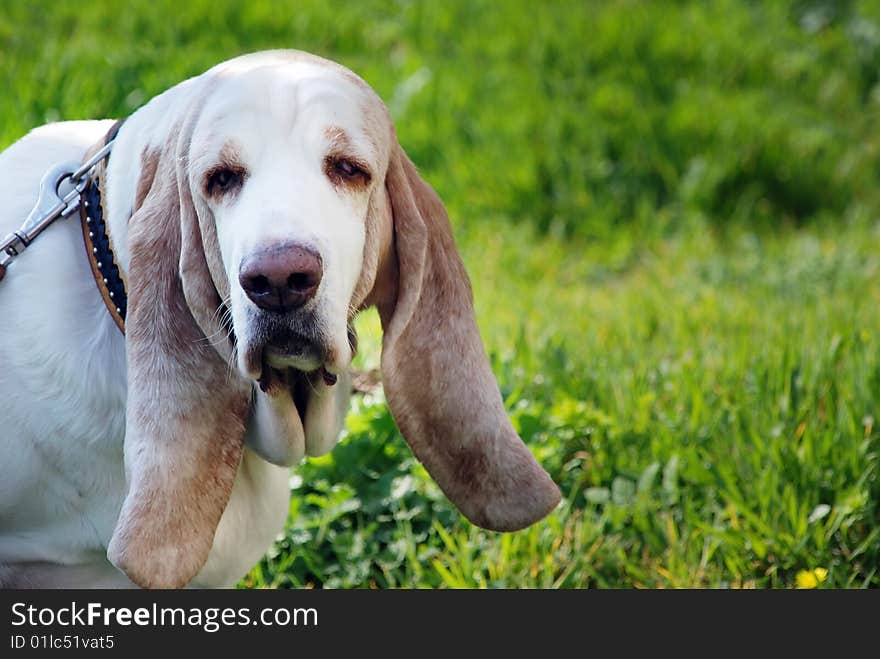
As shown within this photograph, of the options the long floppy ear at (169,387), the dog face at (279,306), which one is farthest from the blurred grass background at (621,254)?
the long floppy ear at (169,387)

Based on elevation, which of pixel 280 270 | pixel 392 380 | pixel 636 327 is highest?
pixel 280 270

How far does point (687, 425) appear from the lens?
401 cm

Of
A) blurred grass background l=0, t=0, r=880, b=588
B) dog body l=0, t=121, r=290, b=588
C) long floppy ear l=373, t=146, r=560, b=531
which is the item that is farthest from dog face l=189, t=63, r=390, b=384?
blurred grass background l=0, t=0, r=880, b=588

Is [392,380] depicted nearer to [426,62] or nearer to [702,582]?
[702,582]

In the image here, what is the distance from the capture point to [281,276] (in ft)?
7.23

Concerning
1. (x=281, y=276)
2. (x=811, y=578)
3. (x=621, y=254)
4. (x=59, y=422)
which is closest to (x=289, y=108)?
(x=281, y=276)

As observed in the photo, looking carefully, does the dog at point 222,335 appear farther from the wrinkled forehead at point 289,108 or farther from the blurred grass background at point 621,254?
the blurred grass background at point 621,254

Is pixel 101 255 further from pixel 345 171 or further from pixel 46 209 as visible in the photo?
pixel 345 171

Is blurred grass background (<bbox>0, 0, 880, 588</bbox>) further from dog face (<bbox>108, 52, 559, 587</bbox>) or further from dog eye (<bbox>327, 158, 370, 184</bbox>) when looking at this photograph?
dog eye (<bbox>327, 158, 370, 184</bbox>)

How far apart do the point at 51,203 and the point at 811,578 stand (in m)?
2.15

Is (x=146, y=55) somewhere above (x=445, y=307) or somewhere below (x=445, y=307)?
below
